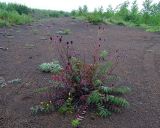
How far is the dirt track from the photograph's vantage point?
4609 millimetres

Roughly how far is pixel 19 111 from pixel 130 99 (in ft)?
5.26

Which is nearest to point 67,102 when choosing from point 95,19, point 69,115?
point 69,115

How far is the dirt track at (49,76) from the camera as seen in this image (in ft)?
15.1

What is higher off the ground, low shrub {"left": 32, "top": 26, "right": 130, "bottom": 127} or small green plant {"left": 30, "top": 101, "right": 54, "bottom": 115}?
low shrub {"left": 32, "top": 26, "right": 130, "bottom": 127}

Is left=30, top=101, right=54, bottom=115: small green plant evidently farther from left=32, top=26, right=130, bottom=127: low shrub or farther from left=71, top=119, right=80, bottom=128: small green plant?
left=71, top=119, right=80, bottom=128: small green plant

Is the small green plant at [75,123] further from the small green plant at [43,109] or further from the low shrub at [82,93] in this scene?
A: the small green plant at [43,109]

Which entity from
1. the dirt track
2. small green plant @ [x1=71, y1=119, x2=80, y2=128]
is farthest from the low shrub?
the dirt track

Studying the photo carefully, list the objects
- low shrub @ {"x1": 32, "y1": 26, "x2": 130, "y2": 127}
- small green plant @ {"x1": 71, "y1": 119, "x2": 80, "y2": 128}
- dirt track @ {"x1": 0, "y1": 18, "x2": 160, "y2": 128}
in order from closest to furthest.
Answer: small green plant @ {"x1": 71, "y1": 119, "x2": 80, "y2": 128} → dirt track @ {"x1": 0, "y1": 18, "x2": 160, "y2": 128} → low shrub @ {"x1": 32, "y1": 26, "x2": 130, "y2": 127}

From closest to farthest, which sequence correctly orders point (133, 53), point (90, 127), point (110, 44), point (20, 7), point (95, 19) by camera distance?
point (90, 127)
point (133, 53)
point (110, 44)
point (95, 19)
point (20, 7)

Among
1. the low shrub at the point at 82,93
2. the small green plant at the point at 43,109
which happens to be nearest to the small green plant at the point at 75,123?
the low shrub at the point at 82,93

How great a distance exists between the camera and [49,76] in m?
6.32

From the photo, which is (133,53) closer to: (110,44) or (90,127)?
(110,44)

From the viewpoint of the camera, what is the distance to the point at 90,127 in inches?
175

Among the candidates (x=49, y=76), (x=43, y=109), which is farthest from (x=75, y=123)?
(x=49, y=76)
